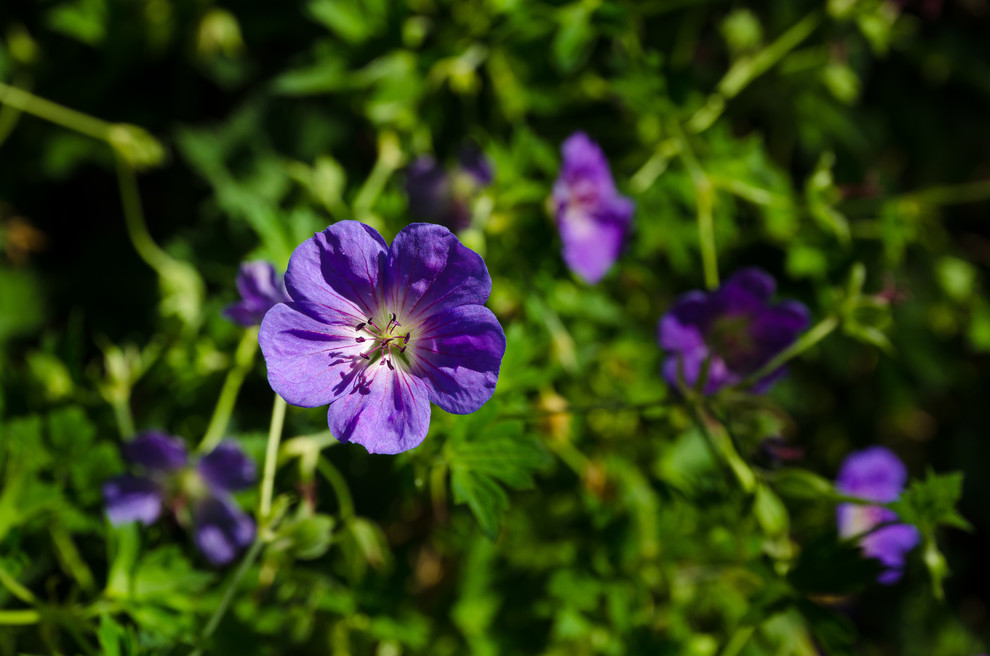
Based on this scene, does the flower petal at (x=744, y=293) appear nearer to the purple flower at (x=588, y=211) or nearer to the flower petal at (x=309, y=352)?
the purple flower at (x=588, y=211)

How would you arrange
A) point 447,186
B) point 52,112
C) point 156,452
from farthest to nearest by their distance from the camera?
1. point 52,112
2. point 447,186
3. point 156,452

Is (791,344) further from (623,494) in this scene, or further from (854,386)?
(854,386)

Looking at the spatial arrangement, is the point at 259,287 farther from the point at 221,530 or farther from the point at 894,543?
the point at 894,543

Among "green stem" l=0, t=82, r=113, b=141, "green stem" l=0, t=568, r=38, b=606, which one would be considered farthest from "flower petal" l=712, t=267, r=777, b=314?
"green stem" l=0, t=82, r=113, b=141

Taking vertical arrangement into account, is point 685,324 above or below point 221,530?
above

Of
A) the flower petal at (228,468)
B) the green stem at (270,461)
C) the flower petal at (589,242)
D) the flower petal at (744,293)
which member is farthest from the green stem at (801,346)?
the flower petal at (228,468)

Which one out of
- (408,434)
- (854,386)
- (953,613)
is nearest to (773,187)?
(854,386)

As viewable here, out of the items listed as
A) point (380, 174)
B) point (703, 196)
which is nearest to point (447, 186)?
point (380, 174)
